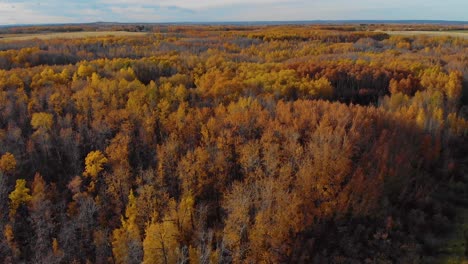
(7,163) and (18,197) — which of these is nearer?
(18,197)

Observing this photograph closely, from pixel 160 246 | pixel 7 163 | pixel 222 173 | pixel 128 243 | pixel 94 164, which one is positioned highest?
pixel 7 163

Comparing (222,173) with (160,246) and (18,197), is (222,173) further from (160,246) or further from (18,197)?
(18,197)

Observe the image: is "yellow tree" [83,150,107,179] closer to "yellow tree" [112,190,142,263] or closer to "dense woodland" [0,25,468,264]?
"dense woodland" [0,25,468,264]

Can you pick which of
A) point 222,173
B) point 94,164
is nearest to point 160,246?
point 222,173

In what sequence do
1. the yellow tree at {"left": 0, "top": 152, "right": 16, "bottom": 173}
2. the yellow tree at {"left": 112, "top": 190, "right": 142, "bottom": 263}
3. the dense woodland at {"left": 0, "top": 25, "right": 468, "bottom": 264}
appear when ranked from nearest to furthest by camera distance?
the yellow tree at {"left": 112, "top": 190, "right": 142, "bottom": 263} → the dense woodland at {"left": 0, "top": 25, "right": 468, "bottom": 264} → the yellow tree at {"left": 0, "top": 152, "right": 16, "bottom": 173}

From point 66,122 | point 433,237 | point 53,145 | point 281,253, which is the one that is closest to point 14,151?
point 53,145

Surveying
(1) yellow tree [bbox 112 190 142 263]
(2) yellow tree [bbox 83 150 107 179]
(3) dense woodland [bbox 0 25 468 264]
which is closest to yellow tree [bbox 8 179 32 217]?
(3) dense woodland [bbox 0 25 468 264]

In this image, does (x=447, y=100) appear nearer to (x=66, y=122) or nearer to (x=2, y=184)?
(x=66, y=122)

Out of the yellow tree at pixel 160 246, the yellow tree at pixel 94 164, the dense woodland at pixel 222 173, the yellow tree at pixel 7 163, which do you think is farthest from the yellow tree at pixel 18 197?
the yellow tree at pixel 160 246

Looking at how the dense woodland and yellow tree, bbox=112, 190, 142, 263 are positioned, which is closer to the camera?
yellow tree, bbox=112, 190, 142, 263

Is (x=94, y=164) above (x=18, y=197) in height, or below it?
above
